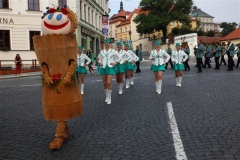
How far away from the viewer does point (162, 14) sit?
63.1 meters

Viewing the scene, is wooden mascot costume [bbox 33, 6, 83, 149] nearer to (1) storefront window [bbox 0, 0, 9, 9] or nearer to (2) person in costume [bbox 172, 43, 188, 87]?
(2) person in costume [bbox 172, 43, 188, 87]

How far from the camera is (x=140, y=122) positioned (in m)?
6.20

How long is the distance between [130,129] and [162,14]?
6007cm

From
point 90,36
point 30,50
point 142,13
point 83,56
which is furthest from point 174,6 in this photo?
point 83,56

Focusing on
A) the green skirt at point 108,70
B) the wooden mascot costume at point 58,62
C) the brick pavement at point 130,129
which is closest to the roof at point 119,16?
the green skirt at point 108,70

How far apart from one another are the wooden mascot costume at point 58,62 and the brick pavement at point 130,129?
1.81 feet

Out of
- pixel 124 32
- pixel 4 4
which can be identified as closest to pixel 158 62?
pixel 4 4

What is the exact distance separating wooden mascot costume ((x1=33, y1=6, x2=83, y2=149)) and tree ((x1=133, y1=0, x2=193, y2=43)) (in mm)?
58148

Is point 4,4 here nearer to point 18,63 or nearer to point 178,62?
point 18,63

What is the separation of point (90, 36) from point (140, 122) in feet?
118

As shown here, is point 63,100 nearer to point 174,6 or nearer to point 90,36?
point 90,36

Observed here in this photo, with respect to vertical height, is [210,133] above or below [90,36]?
below

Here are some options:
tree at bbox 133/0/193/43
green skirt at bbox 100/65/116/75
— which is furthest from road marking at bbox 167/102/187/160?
tree at bbox 133/0/193/43

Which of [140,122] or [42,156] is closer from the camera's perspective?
[42,156]
